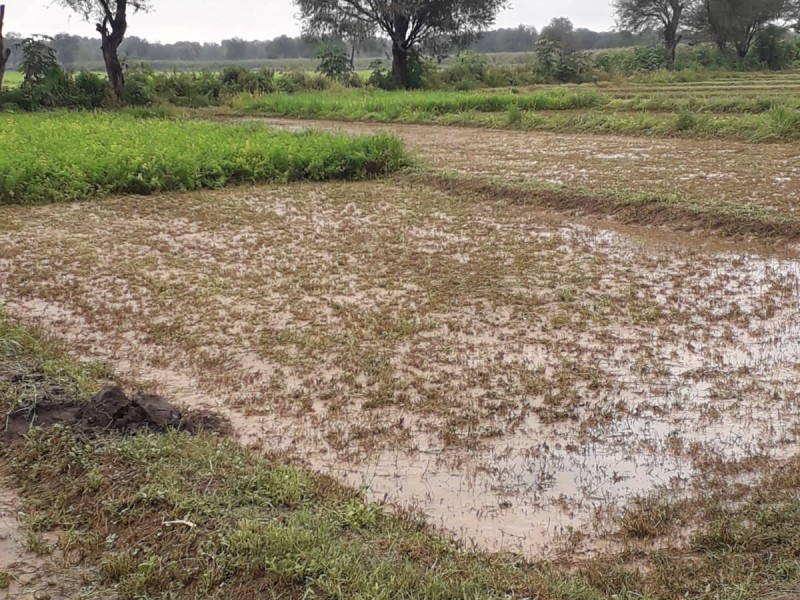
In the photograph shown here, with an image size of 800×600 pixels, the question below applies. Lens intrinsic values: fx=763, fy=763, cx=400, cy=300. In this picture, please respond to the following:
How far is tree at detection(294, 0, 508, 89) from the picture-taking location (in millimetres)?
25938

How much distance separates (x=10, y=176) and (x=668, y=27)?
104 feet

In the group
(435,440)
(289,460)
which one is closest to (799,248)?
(435,440)

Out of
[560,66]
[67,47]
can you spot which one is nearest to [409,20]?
[560,66]

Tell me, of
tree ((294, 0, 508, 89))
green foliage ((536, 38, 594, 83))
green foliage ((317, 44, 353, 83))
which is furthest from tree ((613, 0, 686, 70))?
green foliage ((317, 44, 353, 83))

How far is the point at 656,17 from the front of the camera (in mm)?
34625

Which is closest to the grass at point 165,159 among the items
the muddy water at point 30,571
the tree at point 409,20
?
the muddy water at point 30,571

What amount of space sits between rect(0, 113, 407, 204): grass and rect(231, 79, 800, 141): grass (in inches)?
206

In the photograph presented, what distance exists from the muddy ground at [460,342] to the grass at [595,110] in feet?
16.7

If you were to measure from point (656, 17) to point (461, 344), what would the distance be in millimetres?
34590

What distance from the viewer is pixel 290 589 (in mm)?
2359

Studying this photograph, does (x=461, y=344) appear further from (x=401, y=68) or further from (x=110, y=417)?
(x=401, y=68)

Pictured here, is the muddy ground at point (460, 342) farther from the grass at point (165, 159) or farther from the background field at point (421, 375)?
the grass at point (165, 159)

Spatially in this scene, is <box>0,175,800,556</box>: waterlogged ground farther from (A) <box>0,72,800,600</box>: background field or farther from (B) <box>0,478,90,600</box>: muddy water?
(B) <box>0,478,90,600</box>: muddy water

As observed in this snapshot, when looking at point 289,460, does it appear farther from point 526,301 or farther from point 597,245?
point 597,245
